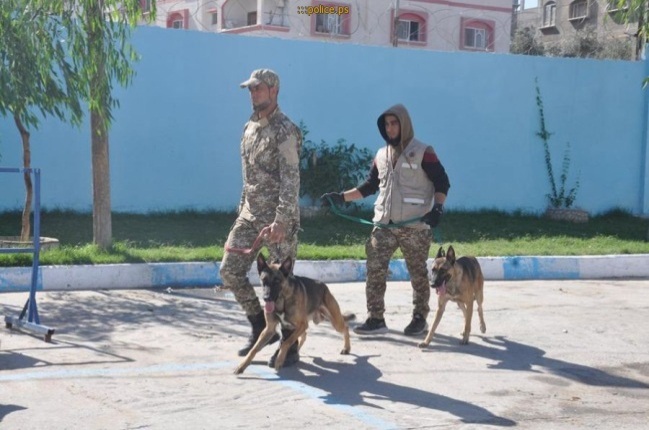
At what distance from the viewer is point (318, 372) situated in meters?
6.86

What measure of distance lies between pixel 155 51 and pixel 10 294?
5045 mm

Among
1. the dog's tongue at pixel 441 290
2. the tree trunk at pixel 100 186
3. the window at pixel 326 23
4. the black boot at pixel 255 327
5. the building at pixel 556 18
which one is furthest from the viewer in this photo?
the building at pixel 556 18

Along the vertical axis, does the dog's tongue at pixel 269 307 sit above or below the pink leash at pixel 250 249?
below

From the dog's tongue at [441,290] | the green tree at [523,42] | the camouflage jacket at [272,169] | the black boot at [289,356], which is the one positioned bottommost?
the black boot at [289,356]

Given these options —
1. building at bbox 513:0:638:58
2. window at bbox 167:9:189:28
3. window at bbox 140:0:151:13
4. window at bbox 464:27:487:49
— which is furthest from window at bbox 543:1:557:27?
window at bbox 140:0:151:13

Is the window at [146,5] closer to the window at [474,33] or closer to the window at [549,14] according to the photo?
the window at [474,33]

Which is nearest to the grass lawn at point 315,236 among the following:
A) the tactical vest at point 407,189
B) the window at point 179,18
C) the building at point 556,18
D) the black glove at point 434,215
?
the tactical vest at point 407,189

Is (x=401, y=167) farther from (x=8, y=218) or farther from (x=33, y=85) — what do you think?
(x=8, y=218)

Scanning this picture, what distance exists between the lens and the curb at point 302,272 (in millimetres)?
9797

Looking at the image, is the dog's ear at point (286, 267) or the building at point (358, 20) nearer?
the dog's ear at point (286, 267)

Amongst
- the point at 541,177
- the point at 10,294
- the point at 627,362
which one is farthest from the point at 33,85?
the point at 541,177

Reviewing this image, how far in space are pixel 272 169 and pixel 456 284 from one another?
1.87 metres

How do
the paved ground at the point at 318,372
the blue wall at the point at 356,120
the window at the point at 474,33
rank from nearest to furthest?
the paved ground at the point at 318,372 → the blue wall at the point at 356,120 → the window at the point at 474,33

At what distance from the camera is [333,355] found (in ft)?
24.3
